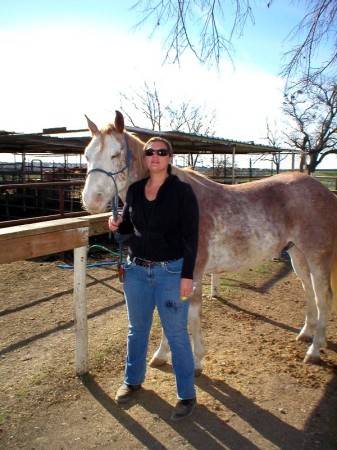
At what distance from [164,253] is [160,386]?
4.08 ft

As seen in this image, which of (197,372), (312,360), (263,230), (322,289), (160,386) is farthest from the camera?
(322,289)

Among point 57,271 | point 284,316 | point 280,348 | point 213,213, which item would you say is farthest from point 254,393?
point 57,271

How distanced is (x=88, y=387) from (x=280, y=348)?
194 cm

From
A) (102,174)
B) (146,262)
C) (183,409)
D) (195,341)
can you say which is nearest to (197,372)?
(195,341)

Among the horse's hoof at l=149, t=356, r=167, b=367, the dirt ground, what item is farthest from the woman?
the horse's hoof at l=149, t=356, r=167, b=367

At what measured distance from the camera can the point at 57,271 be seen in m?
6.00

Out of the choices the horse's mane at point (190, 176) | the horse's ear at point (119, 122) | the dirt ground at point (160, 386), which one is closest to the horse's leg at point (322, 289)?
the dirt ground at point (160, 386)

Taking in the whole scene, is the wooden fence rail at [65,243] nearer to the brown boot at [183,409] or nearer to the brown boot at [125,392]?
the brown boot at [125,392]

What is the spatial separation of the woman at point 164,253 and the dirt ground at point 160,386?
0.94 feet

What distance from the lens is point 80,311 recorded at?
116 inches

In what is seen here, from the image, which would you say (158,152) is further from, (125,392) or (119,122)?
(125,392)

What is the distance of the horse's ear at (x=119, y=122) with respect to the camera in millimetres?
2557

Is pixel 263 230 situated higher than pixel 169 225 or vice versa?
pixel 169 225

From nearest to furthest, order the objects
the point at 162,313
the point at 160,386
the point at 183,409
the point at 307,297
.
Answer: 1. the point at 162,313
2. the point at 183,409
3. the point at 160,386
4. the point at 307,297
